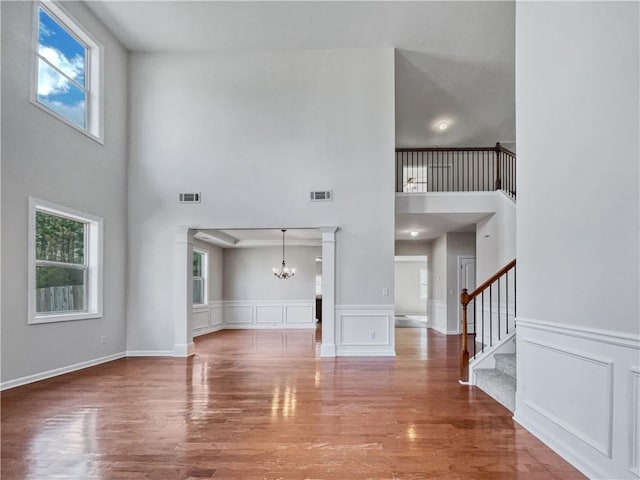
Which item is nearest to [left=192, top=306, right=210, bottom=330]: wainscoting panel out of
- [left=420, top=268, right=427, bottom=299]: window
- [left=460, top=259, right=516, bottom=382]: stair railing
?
[left=460, top=259, right=516, bottom=382]: stair railing

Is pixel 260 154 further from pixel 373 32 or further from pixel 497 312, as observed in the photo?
pixel 497 312

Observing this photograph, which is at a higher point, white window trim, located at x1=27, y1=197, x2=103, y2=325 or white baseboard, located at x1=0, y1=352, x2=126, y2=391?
white window trim, located at x1=27, y1=197, x2=103, y2=325

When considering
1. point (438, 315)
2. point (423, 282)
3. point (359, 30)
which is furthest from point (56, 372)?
point (423, 282)

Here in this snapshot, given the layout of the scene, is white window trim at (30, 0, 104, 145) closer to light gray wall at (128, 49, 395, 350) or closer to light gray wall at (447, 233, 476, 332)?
light gray wall at (128, 49, 395, 350)

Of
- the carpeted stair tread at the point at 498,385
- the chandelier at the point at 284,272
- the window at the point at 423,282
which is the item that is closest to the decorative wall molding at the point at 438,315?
the chandelier at the point at 284,272

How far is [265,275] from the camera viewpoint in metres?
11.0

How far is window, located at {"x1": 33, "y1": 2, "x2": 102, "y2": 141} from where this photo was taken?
196 inches

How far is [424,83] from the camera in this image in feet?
25.5

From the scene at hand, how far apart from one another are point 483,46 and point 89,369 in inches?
322

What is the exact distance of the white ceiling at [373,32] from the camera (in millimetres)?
5680

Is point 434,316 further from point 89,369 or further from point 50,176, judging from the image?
point 50,176

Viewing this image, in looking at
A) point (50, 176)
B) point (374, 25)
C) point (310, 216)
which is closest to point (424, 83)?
point (374, 25)

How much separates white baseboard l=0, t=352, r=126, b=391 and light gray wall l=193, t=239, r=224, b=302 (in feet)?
12.5

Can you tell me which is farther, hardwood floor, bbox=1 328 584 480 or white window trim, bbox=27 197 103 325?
white window trim, bbox=27 197 103 325
